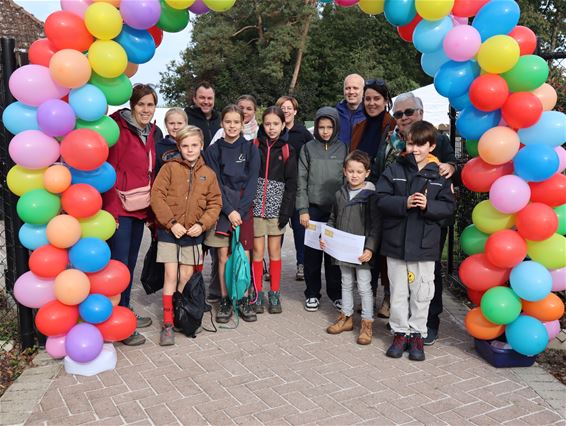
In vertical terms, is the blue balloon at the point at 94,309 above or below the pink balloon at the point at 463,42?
below

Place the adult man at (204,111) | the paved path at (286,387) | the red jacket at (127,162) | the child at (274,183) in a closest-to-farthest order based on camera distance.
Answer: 1. the paved path at (286,387)
2. the red jacket at (127,162)
3. the child at (274,183)
4. the adult man at (204,111)

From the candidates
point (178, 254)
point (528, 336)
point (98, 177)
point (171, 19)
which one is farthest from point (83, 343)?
point (528, 336)

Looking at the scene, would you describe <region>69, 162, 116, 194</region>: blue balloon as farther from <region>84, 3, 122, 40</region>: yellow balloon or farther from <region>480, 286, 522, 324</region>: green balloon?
<region>480, 286, 522, 324</region>: green balloon

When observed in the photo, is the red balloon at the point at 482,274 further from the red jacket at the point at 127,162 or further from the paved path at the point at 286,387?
the red jacket at the point at 127,162

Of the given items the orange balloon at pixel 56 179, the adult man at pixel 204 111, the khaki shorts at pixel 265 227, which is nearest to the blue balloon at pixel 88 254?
the orange balloon at pixel 56 179

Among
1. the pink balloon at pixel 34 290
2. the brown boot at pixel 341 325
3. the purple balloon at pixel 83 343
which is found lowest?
the brown boot at pixel 341 325

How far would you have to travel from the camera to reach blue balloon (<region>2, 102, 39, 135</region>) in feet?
12.5

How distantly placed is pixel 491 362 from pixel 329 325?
1492 mm

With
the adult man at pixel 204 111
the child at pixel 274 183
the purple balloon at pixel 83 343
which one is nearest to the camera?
the purple balloon at pixel 83 343

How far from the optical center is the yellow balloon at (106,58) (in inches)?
149

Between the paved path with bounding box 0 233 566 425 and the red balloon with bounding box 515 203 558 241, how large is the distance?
41.8 inches

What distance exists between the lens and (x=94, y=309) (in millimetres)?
4016

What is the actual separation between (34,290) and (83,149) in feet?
3.68

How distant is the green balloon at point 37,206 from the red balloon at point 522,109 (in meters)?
3.34
